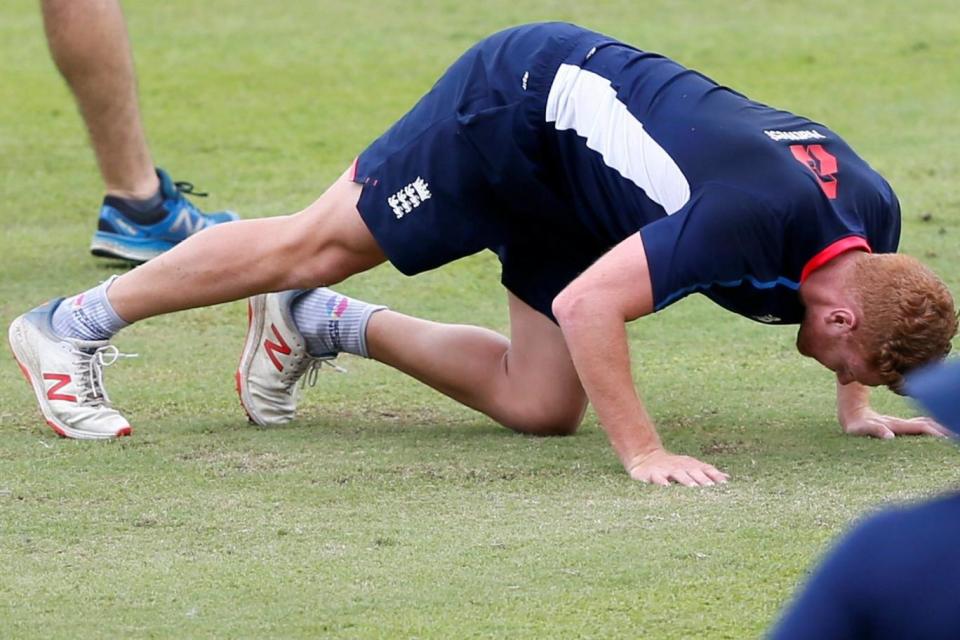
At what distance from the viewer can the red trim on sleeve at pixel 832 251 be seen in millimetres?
3697

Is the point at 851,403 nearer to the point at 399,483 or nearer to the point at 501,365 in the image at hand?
the point at 501,365

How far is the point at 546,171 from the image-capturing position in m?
4.13

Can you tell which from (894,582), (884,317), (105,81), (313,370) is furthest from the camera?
(105,81)

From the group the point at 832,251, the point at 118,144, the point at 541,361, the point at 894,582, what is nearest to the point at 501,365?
the point at 541,361

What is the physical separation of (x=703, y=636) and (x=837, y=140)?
4.81 feet

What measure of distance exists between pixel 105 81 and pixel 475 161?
8.17 ft

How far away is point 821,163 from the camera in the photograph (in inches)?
150

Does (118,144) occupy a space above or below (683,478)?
below

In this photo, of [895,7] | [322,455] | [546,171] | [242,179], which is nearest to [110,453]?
[322,455]

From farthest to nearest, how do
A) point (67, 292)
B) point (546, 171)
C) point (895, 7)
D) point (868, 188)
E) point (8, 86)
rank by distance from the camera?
point (895, 7), point (8, 86), point (67, 292), point (546, 171), point (868, 188)

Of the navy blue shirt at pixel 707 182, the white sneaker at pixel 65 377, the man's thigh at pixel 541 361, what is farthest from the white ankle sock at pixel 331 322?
the navy blue shirt at pixel 707 182

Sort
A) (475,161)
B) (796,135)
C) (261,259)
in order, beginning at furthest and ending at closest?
1. (261,259)
2. (475,161)
3. (796,135)

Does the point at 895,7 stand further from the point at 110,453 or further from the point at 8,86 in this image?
the point at 110,453

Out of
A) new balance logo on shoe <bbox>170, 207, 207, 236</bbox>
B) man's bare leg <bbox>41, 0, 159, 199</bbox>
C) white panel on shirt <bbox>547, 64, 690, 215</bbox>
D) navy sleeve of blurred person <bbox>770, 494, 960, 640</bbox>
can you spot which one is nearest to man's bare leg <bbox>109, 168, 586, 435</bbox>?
white panel on shirt <bbox>547, 64, 690, 215</bbox>
